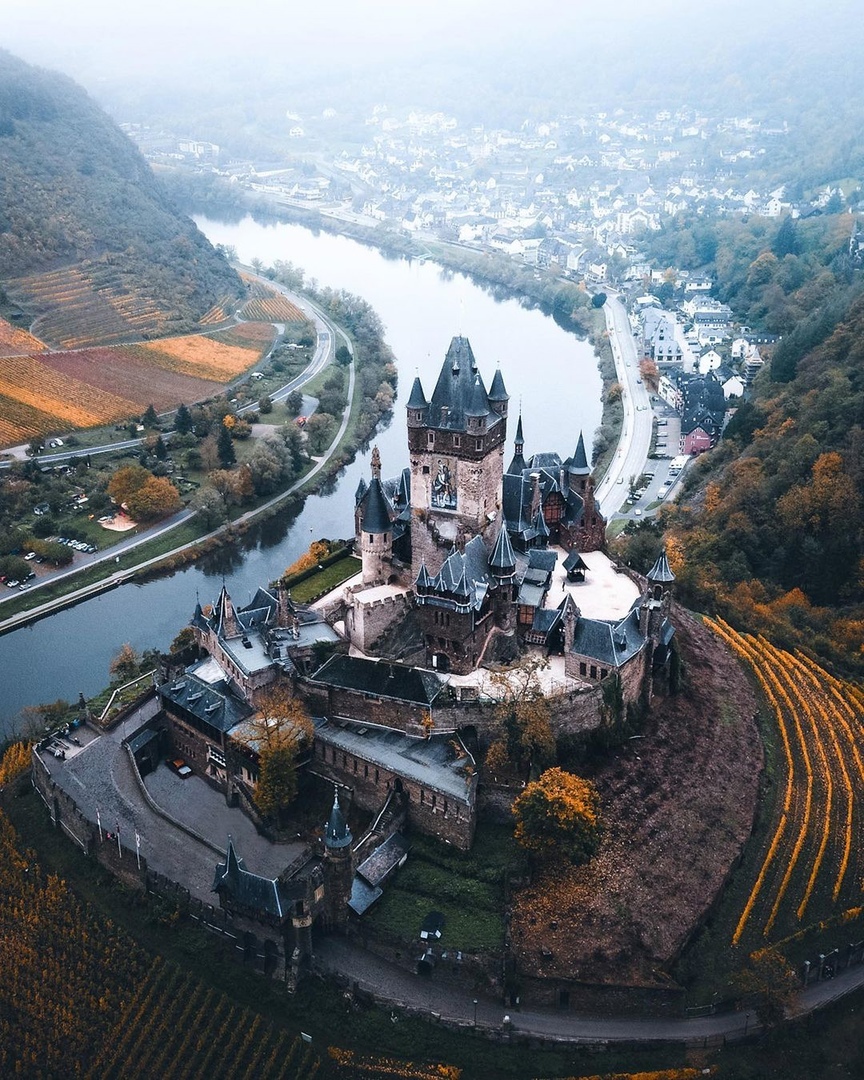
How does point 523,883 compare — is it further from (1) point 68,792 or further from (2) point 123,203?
(2) point 123,203

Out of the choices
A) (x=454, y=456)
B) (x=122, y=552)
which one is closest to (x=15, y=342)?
(x=122, y=552)

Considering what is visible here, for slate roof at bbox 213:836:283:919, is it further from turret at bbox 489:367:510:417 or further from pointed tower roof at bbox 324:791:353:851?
turret at bbox 489:367:510:417

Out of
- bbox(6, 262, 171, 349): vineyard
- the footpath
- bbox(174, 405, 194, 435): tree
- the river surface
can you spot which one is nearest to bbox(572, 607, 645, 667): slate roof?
the footpath

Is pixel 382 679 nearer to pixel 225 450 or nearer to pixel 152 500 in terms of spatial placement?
pixel 152 500

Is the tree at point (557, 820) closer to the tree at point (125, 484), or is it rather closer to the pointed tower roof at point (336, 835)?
the pointed tower roof at point (336, 835)

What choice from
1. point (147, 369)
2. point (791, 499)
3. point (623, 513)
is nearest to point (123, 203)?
point (147, 369)

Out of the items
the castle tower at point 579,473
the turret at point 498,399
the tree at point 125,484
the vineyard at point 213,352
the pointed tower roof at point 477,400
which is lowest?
the vineyard at point 213,352

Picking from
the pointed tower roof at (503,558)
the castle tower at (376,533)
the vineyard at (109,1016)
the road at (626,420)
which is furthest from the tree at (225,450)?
the vineyard at (109,1016)
